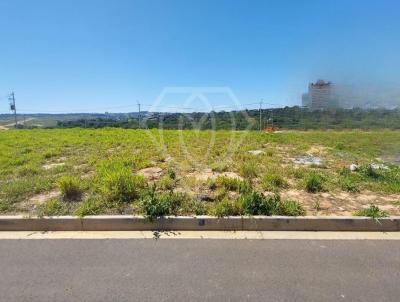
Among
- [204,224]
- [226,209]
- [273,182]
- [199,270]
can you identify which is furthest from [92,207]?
[273,182]

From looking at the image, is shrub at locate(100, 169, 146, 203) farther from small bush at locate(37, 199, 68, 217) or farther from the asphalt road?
the asphalt road

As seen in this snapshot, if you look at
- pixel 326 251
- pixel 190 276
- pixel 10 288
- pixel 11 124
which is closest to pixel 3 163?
pixel 10 288

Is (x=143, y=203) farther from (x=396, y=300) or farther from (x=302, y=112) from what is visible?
(x=302, y=112)

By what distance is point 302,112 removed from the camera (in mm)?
20047

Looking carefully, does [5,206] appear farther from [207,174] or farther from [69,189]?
[207,174]

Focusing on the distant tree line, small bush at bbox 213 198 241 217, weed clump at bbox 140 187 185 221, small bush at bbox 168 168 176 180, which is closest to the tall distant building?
the distant tree line

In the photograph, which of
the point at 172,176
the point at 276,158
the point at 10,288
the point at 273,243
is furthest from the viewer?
the point at 276,158

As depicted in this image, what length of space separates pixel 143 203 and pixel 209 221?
931 millimetres

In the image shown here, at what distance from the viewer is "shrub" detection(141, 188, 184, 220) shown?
12.4 feet

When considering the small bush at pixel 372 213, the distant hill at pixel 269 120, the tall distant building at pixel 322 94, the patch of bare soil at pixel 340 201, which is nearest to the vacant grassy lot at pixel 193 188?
the patch of bare soil at pixel 340 201

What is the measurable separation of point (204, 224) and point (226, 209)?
0.37m

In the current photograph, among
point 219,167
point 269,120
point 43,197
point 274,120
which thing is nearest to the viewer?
point 43,197

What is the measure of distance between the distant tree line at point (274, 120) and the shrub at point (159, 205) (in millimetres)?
13452

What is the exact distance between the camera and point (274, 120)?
21672 millimetres
